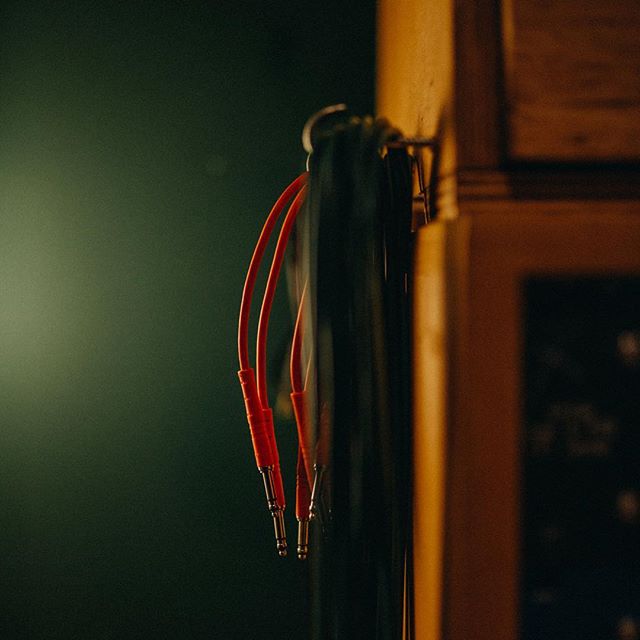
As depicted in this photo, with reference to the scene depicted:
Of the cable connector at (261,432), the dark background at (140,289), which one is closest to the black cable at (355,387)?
the cable connector at (261,432)

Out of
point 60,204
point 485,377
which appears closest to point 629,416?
point 485,377

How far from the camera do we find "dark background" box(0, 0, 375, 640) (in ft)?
3.23

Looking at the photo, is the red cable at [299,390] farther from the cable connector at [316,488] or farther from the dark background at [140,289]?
the dark background at [140,289]

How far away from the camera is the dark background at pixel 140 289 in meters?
0.98

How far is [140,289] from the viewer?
100cm

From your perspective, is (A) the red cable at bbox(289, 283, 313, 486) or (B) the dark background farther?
(B) the dark background

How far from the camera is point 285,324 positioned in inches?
40.9

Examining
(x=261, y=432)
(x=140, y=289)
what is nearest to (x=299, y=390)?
(x=261, y=432)

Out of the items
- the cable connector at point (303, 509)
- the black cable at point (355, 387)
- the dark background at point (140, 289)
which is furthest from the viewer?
the dark background at point (140, 289)

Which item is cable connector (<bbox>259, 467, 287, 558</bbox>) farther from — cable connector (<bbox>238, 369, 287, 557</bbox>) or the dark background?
the dark background

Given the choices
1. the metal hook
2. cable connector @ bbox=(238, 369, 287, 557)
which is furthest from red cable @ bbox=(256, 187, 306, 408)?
the metal hook

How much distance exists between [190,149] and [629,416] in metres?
0.82

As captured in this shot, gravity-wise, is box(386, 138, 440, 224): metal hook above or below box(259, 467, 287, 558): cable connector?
above

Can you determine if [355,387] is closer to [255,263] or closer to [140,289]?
[255,263]
